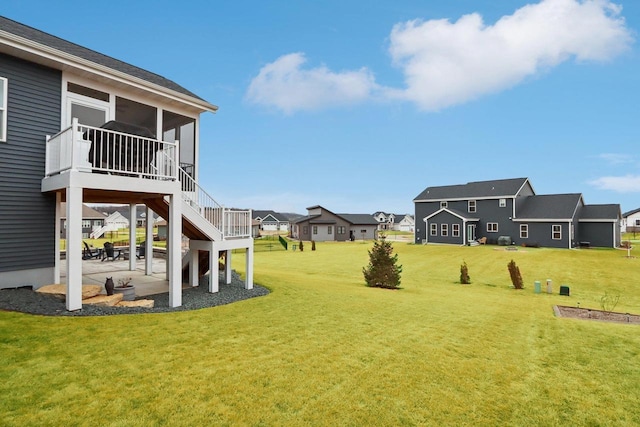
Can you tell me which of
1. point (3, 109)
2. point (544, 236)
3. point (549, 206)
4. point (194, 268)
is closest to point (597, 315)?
point (194, 268)

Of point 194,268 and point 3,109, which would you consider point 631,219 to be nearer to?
point 194,268

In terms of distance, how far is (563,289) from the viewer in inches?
582

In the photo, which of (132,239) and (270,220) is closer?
(132,239)

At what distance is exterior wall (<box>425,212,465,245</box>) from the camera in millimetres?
39500

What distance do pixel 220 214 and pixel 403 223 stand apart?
Result: 96.4 metres

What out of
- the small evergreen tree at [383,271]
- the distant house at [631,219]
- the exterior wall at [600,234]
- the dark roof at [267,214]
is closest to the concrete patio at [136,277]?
the small evergreen tree at [383,271]

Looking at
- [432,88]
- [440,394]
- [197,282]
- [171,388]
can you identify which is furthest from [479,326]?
[432,88]

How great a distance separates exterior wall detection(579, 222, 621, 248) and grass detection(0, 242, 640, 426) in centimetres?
3545

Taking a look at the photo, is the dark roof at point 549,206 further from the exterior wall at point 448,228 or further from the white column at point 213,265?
the white column at point 213,265

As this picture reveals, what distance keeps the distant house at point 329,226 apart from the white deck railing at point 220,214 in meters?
39.5

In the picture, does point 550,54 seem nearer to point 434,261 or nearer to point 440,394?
point 434,261

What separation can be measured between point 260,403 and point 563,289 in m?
16.2

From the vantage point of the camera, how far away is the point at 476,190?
139ft

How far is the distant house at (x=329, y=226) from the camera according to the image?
168 ft
